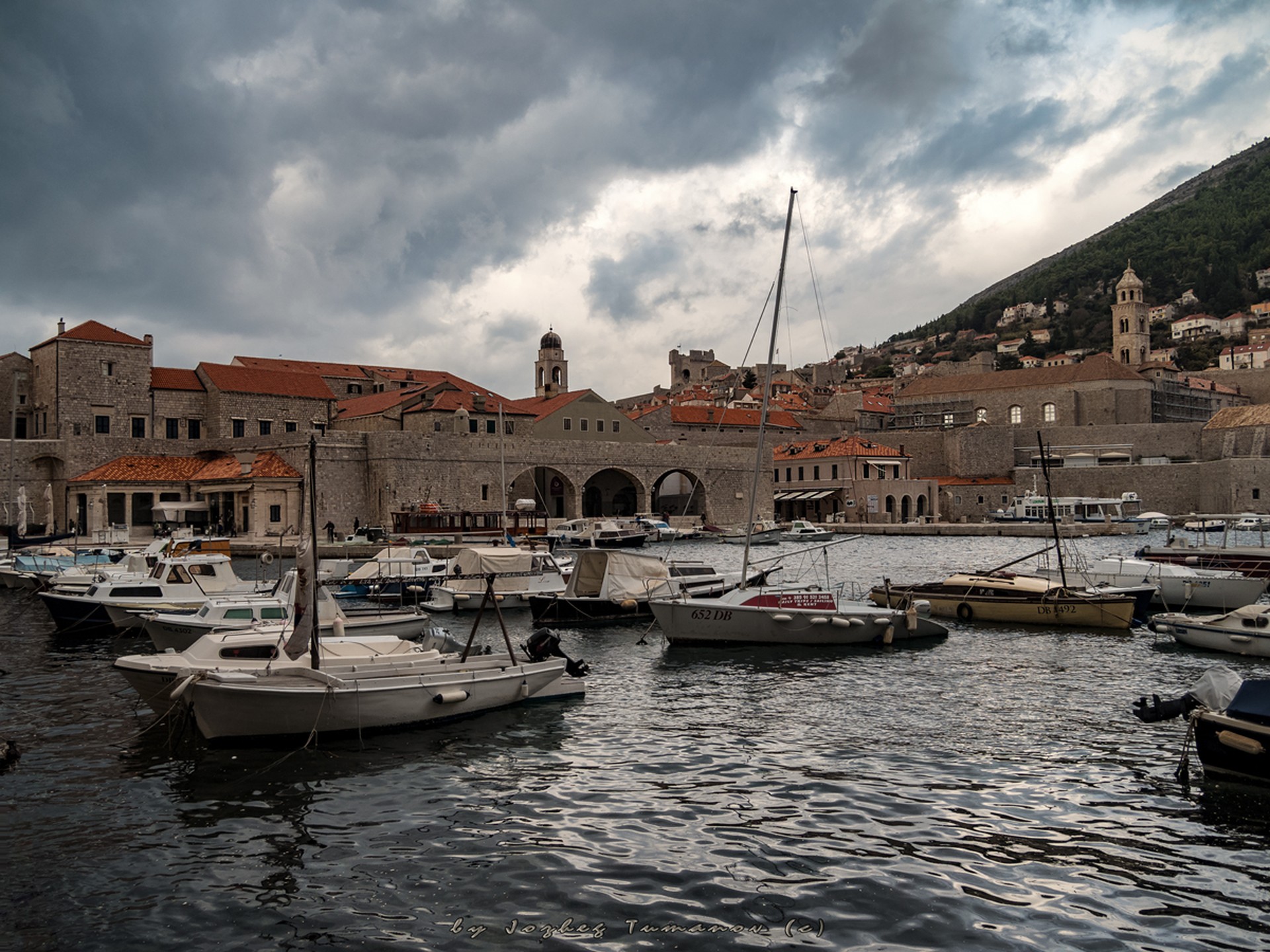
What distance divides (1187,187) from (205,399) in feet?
624

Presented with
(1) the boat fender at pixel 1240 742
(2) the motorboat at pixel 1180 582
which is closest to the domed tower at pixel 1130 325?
(2) the motorboat at pixel 1180 582

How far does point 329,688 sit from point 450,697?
143 centimetres

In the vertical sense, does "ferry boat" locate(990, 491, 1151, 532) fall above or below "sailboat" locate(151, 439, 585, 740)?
above

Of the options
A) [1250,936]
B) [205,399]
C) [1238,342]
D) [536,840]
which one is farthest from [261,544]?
[1238,342]

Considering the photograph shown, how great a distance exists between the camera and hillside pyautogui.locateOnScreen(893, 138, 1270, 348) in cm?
13325

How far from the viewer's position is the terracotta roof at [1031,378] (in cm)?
7819

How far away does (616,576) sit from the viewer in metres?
21.2

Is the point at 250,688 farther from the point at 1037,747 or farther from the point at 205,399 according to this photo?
the point at 205,399

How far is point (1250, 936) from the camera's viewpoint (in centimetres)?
607

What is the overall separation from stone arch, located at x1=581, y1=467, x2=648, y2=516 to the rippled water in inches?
1730

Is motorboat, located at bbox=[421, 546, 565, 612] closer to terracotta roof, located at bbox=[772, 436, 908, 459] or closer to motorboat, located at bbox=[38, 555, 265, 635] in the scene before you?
motorboat, located at bbox=[38, 555, 265, 635]

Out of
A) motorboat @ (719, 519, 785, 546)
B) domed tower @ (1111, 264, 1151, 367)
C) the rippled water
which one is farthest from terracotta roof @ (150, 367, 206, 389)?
domed tower @ (1111, 264, 1151, 367)

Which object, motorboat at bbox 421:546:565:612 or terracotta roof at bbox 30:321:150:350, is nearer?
motorboat at bbox 421:546:565:612

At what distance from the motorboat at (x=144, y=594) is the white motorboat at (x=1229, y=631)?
17.3 meters
